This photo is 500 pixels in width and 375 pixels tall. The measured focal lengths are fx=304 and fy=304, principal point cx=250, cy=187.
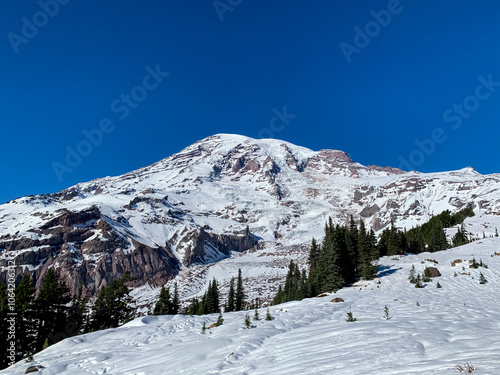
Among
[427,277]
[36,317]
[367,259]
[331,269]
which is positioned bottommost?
[36,317]

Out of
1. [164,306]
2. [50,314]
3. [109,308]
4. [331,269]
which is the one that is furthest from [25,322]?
[331,269]

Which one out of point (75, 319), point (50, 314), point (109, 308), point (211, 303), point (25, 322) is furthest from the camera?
point (211, 303)

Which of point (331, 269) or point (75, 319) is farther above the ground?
point (331, 269)

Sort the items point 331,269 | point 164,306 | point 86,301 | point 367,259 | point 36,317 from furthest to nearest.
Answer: point 164,306
point 86,301
point 367,259
point 331,269
point 36,317

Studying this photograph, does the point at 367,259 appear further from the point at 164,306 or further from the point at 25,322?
the point at 25,322

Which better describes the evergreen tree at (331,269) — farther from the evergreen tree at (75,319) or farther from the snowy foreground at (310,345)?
the evergreen tree at (75,319)

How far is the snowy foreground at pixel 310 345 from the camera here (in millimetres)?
7102

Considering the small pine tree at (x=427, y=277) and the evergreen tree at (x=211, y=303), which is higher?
the small pine tree at (x=427, y=277)

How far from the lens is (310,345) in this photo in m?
9.88

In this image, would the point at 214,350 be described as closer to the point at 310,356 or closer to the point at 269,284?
the point at 310,356

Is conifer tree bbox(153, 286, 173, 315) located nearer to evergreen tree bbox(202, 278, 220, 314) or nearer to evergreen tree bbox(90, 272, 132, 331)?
evergreen tree bbox(90, 272, 132, 331)

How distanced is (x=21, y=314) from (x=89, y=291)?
18124 centimetres

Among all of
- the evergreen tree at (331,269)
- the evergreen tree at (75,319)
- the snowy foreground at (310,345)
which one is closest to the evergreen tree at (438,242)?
the evergreen tree at (331,269)

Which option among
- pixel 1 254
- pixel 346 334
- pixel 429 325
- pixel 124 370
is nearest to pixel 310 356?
pixel 346 334
